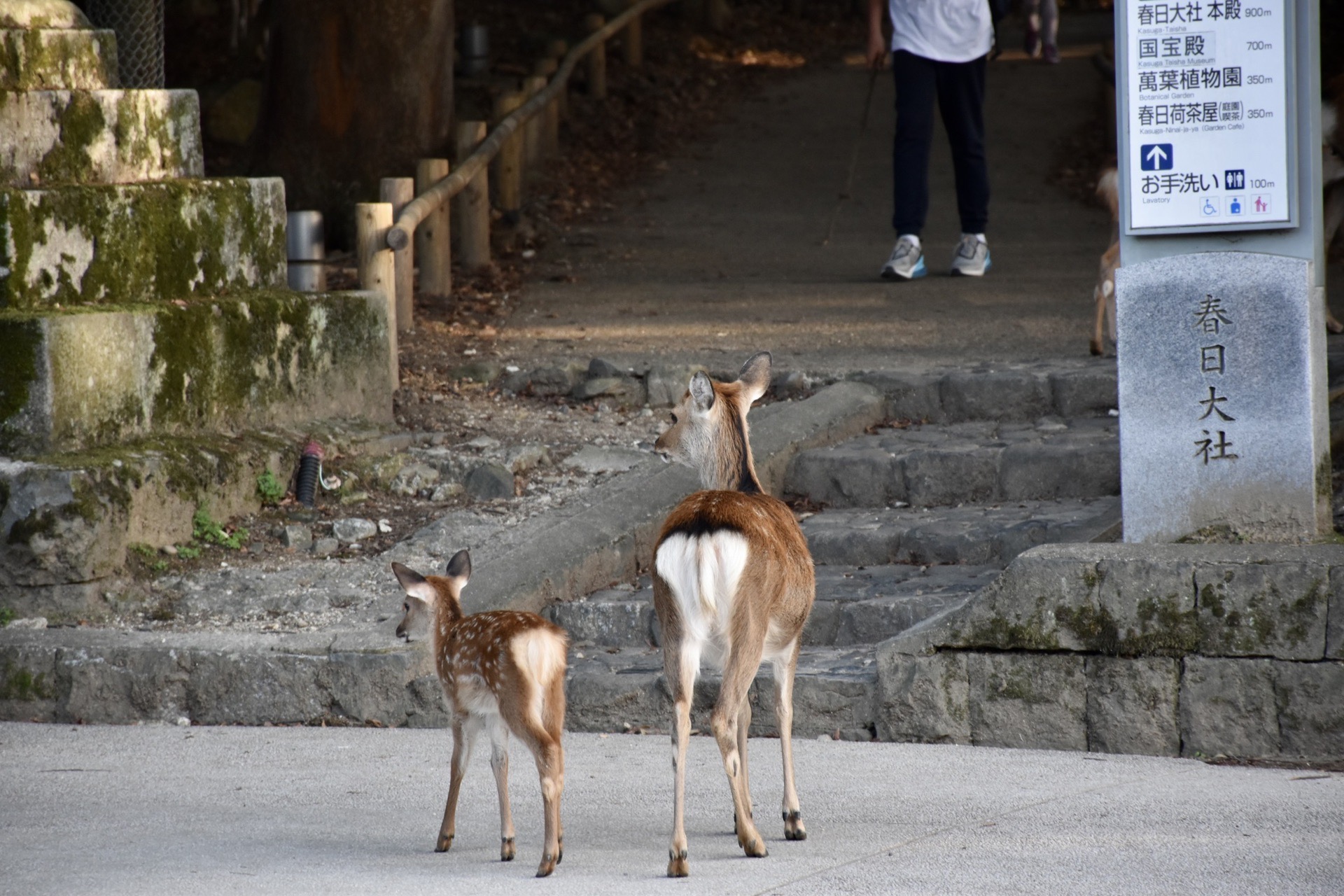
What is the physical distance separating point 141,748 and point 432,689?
1.03 meters

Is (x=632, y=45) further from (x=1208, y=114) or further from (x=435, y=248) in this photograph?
(x=1208, y=114)

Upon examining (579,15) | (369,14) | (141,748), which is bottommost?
(141,748)

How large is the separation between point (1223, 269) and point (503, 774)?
9.97ft

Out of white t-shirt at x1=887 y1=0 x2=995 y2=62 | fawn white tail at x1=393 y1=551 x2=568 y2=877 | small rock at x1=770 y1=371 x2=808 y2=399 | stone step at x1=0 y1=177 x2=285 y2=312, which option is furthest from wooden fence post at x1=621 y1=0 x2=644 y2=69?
fawn white tail at x1=393 y1=551 x2=568 y2=877

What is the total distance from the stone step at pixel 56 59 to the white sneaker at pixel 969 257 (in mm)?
5515

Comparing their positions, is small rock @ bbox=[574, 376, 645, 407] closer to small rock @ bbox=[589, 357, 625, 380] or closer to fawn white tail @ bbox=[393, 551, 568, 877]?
small rock @ bbox=[589, 357, 625, 380]

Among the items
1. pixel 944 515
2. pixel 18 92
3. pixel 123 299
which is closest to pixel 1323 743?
pixel 944 515

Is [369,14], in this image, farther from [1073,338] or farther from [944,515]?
[944,515]

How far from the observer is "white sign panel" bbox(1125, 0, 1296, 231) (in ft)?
18.1

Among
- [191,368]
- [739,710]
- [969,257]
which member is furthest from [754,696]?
[969,257]

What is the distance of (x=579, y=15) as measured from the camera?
2028 centimetres

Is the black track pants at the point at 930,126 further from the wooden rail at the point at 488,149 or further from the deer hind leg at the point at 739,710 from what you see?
the deer hind leg at the point at 739,710

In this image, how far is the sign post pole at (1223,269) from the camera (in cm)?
554

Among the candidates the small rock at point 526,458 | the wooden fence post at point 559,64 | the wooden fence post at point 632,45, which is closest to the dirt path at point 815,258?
the small rock at point 526,458
